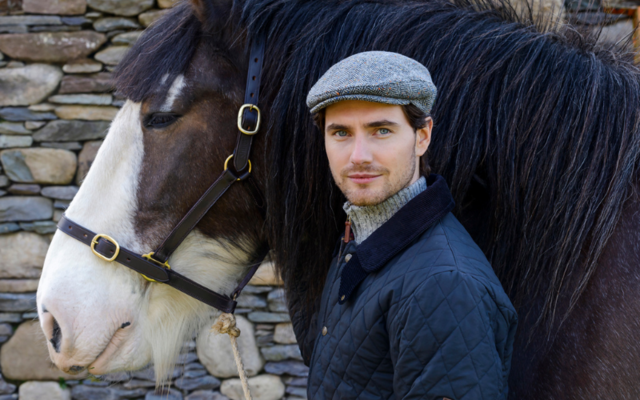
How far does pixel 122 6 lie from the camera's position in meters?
3.25

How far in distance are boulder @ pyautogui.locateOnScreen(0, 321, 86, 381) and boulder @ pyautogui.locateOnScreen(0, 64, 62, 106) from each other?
4.87 feet

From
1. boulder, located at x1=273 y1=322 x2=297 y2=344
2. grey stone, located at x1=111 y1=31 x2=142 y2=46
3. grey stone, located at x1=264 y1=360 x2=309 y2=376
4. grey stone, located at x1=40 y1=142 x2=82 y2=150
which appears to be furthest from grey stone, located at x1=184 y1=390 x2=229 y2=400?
grey stone, located at x1=111 y1=31 x2=142 y2=46

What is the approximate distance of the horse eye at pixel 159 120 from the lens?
140 centimetres

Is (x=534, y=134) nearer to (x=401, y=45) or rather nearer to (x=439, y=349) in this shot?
(x=401, y=45)

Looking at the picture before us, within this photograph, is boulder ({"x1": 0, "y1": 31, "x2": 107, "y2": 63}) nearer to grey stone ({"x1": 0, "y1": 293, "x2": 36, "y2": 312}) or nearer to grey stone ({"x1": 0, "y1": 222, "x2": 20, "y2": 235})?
grey stone ({"x1": 0, "y1": 222, "x2": 20, "y2": 235})

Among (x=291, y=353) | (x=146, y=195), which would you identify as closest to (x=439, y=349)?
(x=146, y=195)

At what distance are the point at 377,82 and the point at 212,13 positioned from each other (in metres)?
0.70

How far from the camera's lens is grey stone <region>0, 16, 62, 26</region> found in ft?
10.5

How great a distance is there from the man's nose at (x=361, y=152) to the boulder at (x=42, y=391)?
10.7ft

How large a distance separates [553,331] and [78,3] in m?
3.34

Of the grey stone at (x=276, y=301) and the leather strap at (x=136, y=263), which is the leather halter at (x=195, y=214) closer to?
the leather strap at (x=136, y=263)

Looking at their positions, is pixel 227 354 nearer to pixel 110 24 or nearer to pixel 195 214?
pixel 195 214

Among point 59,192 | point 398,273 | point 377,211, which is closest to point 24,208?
point 59,192

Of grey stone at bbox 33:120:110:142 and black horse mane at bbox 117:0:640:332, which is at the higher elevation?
black horse mane at bbox 117:0:640:332
